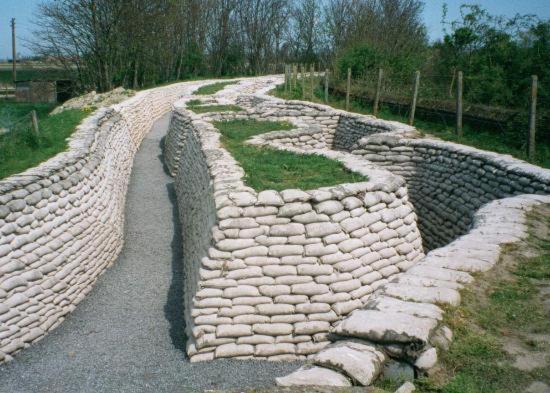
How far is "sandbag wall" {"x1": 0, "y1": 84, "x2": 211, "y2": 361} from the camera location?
6395mm

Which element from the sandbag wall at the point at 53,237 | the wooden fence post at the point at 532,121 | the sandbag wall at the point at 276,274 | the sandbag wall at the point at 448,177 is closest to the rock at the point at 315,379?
the sandbag wall at the point at 276,274

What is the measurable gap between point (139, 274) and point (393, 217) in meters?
4.49

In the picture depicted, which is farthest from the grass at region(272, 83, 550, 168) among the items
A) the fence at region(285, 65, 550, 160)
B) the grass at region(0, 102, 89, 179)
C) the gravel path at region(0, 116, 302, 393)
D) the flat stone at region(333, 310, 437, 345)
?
the grass at region(0, 102, 89, 179)

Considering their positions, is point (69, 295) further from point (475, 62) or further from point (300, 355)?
point (475, 62)

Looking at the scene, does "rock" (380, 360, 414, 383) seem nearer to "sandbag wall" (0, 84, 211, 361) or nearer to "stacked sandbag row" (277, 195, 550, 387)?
"stacked sandbag row" (277, 195, 550, 387)

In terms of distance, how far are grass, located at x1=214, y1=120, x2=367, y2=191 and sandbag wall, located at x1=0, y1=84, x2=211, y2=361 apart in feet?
8.87

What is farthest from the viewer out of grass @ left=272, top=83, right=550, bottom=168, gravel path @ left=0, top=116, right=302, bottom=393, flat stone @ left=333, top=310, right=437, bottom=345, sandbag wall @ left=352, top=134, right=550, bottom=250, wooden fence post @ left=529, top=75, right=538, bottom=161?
grass @ left=272, top=83, right=550, bottom=168

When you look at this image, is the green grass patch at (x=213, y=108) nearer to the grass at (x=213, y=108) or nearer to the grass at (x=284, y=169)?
the grass at (x=213, y=108)

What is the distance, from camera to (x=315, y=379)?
9.77 ft

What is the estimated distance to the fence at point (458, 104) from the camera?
9.49 m

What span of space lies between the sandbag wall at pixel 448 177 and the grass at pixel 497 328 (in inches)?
98.4

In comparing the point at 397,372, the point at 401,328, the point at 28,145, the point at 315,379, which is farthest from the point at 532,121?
the point at 28,145

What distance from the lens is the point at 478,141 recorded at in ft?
33.0

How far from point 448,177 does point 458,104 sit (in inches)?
110
